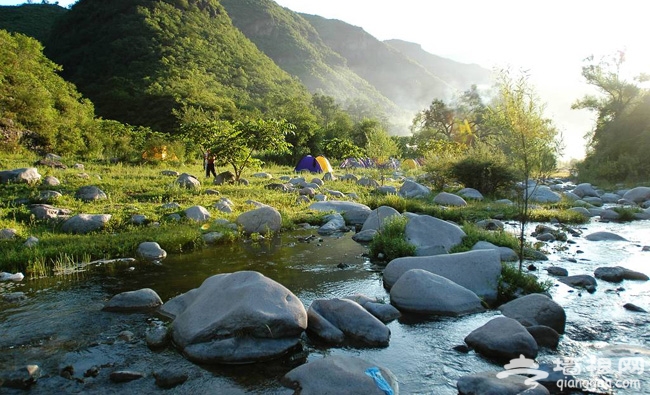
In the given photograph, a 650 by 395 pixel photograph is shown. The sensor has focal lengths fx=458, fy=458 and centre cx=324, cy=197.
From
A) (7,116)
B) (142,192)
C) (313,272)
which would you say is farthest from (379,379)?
(7,116)

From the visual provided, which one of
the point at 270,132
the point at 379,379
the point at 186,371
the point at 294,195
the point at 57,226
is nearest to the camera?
the point at 379,379

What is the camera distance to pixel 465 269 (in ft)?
28.4

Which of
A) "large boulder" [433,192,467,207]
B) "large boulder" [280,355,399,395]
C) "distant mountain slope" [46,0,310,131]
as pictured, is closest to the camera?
"large boulder" [280,355,399,395]

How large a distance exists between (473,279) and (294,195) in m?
12.0

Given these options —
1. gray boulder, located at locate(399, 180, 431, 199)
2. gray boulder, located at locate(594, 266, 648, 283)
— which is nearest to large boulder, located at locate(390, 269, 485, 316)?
gray boulder, located at locate(594, 266, 648, 283)

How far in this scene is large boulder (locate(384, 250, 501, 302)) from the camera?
8414 millimetres

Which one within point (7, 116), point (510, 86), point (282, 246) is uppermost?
point (510, 86)

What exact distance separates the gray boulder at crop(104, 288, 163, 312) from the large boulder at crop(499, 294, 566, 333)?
587cm

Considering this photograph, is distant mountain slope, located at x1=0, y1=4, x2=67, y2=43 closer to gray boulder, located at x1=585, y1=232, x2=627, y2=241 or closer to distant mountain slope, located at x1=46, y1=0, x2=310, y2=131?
distant mountain slope, located at x1=46, y1=0, x2=310, y2=131

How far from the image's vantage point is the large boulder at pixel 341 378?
4.84m

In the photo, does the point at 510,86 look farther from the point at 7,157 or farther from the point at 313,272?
the point at 7,157

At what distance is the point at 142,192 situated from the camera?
1722 centimetres

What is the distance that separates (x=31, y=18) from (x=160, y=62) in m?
45.3

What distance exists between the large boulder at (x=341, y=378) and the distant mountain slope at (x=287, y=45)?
12441cm
